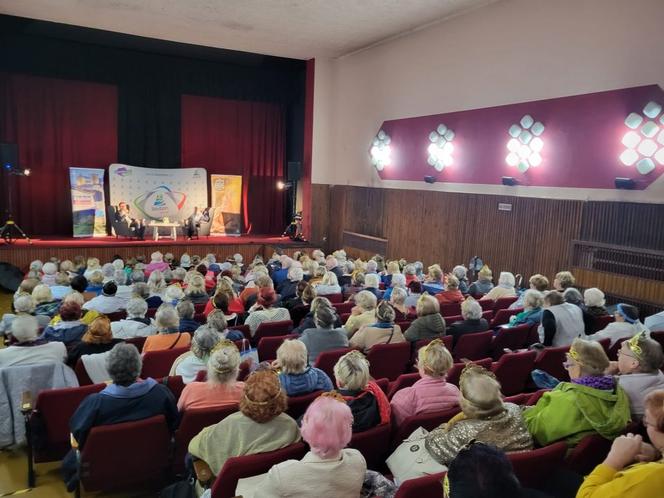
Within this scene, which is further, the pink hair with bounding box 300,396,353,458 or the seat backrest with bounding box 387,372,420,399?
the seat backrest with bounding box 387,372,420,399

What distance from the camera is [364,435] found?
2.52 metres

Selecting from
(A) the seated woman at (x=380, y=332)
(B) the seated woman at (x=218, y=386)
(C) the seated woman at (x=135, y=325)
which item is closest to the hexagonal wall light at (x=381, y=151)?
(A) the seated woman at (x=380, y=332)

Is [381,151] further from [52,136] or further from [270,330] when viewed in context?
[270,330]

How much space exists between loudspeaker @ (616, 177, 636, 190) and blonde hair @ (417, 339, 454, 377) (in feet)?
18.8

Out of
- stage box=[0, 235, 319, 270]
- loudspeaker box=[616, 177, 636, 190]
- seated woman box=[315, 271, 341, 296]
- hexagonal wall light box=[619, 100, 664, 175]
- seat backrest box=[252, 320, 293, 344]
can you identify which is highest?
hexagonal wall light box=[619, 100, 664, 175]

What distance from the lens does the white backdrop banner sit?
13203 millimetres

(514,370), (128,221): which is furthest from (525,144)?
(128,221)

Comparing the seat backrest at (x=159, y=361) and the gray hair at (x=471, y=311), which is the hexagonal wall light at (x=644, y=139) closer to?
the gray hair at (x=471, y=311)

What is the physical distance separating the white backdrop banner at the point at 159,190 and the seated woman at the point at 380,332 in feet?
34.6

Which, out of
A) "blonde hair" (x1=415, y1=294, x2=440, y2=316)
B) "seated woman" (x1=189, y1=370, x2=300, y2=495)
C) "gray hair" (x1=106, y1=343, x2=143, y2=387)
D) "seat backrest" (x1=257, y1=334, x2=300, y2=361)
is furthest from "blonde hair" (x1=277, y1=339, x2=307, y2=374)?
"blonde hair" (x1=415, y1=294, x2=440, y2=316)

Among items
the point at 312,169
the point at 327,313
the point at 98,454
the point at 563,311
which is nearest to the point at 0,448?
the point at 98,454

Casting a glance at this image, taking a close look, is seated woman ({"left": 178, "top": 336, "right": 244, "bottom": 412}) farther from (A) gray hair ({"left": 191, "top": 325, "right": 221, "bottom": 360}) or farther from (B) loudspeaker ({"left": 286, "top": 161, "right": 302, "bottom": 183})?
(B) loudspeaker ({"left": 286, "top": 161, "right": 302, "bottom": 183})

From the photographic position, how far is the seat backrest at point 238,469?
2.14 m

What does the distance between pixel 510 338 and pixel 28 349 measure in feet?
13.2
